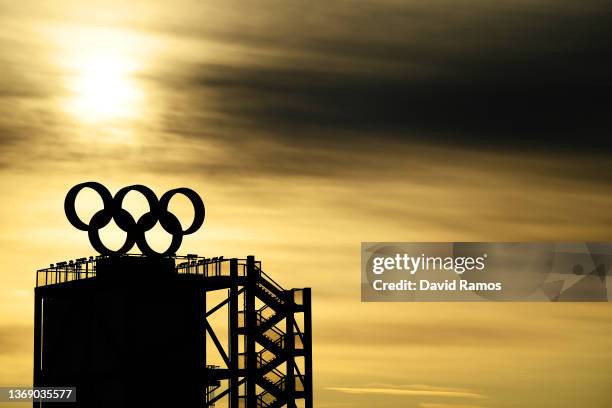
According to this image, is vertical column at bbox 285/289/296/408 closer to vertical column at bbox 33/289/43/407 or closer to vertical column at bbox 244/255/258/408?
vertical column at bbox 244/255/258/408

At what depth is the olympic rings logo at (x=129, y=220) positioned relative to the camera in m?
131

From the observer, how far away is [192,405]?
445 feet

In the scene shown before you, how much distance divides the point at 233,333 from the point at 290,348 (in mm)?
5137

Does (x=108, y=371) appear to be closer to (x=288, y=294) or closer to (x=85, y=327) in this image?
(x=85, y=327)

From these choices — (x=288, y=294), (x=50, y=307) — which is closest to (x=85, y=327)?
(x=50, y=307)

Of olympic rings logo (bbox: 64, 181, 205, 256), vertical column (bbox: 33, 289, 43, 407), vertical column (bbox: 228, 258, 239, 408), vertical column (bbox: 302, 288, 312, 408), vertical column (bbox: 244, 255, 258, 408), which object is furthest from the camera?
vertical column (bbox: 302, 288, 312, 408)

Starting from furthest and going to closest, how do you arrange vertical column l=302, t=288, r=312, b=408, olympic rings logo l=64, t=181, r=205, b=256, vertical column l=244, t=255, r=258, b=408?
vertical column l=302, t=288, r=312, b=408
vertical column l=244, t=255, r=258, b=408
olympic rings logo l=64, t=181, r=205, b=256

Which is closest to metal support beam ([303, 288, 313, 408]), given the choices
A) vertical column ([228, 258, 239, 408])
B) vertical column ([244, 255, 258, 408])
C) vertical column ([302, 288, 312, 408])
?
vertical column ([302, 288, 312, 408])

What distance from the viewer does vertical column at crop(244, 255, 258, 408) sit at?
14038 cm

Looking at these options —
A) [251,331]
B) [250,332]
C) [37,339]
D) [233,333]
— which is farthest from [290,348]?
[37,339]

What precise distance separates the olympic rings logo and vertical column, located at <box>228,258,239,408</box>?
319 inches

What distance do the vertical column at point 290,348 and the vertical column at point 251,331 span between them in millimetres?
3134

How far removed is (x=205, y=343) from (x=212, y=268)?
563 cm

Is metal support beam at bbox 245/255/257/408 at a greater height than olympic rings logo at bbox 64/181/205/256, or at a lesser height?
lesser
